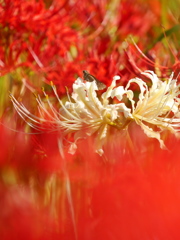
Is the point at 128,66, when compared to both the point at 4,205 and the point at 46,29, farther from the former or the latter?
the point at 4,205

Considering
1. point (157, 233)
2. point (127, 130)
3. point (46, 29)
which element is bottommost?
point (157, 233)

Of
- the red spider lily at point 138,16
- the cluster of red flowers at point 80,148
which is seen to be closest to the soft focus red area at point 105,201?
the cluster of red flowers at point 80,148

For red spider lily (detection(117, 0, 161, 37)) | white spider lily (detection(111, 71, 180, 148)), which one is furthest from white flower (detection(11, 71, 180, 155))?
red spider lily (detection(117, 0, 161, 37))

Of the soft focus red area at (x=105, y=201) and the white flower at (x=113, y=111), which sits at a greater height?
the white flower at (x=113, y=111)

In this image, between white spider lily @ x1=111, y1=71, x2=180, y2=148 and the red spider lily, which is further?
the red spider lily

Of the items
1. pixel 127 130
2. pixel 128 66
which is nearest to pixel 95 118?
pixel 127 130

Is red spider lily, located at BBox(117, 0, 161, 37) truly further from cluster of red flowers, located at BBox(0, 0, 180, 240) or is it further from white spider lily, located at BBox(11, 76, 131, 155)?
white spider lily, located at BBox(11, 76, 131, 155)

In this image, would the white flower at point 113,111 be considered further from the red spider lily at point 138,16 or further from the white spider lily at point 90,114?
the red spider lily at point 138,16

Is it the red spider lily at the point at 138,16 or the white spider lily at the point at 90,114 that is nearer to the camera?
the white spider lily at the point at 90,114

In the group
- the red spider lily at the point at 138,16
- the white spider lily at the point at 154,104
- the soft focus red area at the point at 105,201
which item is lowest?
the soft focus red area at the point at 105,201
